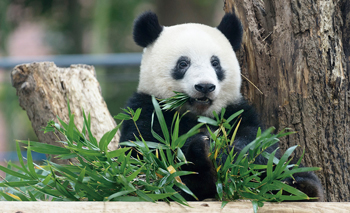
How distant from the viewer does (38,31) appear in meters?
8.38

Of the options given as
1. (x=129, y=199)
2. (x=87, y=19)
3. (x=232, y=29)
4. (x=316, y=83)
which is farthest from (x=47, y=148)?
(x=87, y=19)

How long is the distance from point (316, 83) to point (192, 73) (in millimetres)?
659

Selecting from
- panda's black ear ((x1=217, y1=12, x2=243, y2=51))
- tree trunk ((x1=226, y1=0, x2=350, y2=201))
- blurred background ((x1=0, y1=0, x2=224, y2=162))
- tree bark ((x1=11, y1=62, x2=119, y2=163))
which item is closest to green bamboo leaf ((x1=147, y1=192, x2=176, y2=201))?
tree trunk ((x1=226, y1=0, x2=350, y2=201))

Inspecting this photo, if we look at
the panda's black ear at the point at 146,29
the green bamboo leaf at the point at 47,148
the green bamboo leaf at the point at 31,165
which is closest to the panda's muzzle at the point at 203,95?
the panda's black ear at the point at 146,29

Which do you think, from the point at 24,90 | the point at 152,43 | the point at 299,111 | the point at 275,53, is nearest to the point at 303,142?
the point at 299,111

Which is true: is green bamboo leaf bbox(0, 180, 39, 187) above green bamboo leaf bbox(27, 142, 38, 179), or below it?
below

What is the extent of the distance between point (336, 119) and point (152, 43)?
1098mm

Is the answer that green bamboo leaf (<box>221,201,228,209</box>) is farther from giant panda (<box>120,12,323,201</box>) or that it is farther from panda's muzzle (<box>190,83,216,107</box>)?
panda's muzzle (<box>190,83,216,107</box>)

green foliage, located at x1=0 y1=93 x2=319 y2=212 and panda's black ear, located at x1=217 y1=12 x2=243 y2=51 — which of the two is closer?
green foliage, located at x1=0 y1=93 x2=319 y2=212

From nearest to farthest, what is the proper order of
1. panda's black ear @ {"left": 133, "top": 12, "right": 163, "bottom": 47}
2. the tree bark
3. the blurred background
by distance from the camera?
panda's black ear @ {"left": 133, "top": 12, "right": 163, "bottom": 47}
the tree bark
the blurred background

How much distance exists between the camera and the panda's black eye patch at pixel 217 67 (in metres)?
2.09

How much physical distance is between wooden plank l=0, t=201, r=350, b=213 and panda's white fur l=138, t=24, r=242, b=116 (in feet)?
2.23

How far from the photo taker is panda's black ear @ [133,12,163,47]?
2203 millimetres

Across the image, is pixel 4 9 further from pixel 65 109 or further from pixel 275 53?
pixel 275 53
